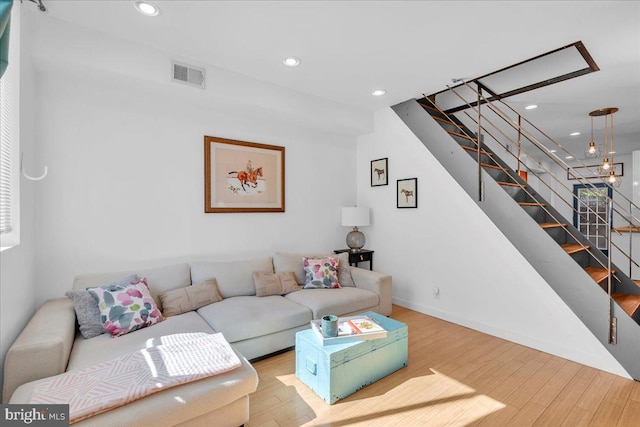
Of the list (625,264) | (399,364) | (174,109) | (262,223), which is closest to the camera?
(399,364)

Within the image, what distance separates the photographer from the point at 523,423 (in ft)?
5.98

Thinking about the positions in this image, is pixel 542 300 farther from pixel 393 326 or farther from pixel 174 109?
pixel 174 109

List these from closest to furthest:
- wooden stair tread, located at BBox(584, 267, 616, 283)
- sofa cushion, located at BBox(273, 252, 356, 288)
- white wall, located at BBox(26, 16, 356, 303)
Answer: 1. white wall, located at BBox(26, 16, 356, 303)
2. wooden stair tread, located at BBox(584, 267, 616, 283)
3. sofa cushion, located at BBox(273, 252, 356, 288)

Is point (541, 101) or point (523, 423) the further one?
point (541, 101)

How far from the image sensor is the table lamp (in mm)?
4055

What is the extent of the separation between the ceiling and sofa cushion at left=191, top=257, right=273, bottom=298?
1919mm

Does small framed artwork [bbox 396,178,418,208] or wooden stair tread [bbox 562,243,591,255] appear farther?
small framed artwork [bbox 396,178,418,208]

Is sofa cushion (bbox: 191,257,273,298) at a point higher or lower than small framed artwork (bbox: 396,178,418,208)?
lower

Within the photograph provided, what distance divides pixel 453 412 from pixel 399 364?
528 millimetres

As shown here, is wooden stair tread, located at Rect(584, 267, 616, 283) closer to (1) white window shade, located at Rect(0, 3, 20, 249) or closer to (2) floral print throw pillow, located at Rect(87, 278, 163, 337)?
(2) floral print throw pillow, located at Rect(87, 278, 163, 337)

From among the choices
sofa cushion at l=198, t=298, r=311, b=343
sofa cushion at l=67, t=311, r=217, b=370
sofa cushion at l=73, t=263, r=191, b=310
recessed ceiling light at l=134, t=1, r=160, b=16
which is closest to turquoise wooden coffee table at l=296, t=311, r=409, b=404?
sofa cushion at l=198, t=298, r=311, b=343

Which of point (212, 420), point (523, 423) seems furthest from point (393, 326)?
point (212, 420)

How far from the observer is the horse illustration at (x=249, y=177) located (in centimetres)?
346

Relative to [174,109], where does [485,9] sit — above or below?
above
